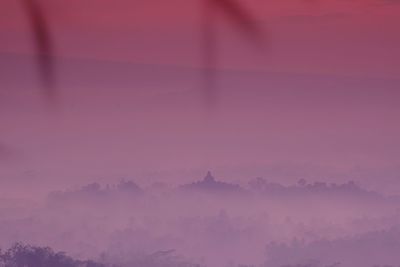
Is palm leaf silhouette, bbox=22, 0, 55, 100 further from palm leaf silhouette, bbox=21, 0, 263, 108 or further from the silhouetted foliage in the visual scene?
the silhouetted foliage

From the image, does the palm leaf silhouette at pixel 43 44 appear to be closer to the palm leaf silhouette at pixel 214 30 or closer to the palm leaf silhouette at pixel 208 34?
the palm leaf silhouette at pixel 208 34

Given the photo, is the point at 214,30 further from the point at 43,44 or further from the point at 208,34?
the point at 43,44

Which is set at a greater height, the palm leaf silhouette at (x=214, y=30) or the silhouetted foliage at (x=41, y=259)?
the palm leaf silhouette at (x=214, y=30)

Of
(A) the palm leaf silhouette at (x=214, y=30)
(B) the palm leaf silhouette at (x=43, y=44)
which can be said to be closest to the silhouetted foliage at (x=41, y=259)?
(B) the palm leaf silhouette at (x=43, y=44)

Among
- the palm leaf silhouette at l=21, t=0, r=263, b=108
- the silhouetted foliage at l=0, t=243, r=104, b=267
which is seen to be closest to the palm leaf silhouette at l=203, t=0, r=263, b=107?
the palm leaf silhouette at l=21, t=0, r=263, b=108

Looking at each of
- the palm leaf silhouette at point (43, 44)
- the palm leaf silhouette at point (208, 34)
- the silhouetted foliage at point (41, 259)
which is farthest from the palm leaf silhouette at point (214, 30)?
the silhouetted foliage at point (41, 259)

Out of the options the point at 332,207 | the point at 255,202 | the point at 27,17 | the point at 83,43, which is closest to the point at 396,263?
the point at 332,207

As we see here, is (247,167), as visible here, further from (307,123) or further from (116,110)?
(116,110)

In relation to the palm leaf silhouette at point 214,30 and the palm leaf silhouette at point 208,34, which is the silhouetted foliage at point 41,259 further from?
the palm leaf silhouette at point 214,30

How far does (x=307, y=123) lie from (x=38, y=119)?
2.81ft

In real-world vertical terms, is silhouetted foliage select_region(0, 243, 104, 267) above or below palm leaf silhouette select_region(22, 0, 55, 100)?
below

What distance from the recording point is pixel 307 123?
3.05m

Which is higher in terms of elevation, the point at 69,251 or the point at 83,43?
the point at 83,43

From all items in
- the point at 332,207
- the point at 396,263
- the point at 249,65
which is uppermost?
the point at 249,65
